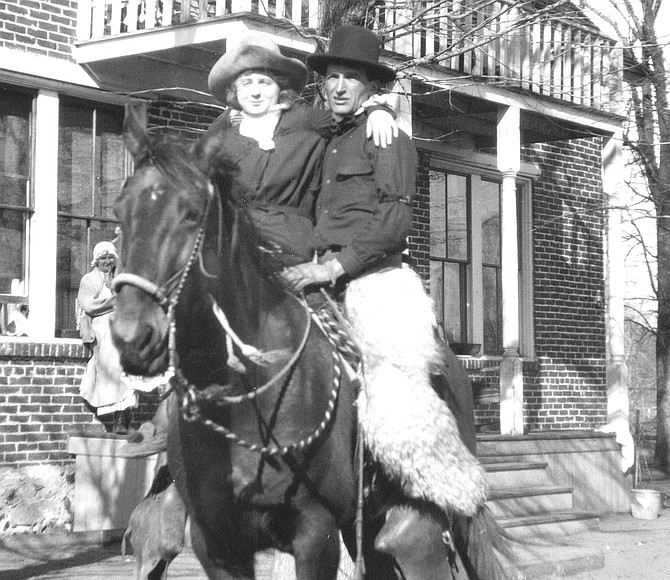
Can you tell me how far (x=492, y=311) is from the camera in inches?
641

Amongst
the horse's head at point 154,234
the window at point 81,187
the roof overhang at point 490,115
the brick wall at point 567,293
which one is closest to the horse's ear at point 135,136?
the horse's head at point 154,234

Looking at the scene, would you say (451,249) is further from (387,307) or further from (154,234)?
(154,234)

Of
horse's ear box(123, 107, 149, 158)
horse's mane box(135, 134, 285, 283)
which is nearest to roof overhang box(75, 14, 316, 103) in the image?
horse's mane box(135, 134, 285, 283)

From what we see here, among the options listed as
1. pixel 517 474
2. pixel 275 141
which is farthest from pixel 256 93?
pixel 517 474

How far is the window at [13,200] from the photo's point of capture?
10.8 m

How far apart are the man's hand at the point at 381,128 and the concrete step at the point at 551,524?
6070mm

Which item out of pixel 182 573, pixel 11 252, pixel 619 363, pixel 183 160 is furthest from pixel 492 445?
pixel 183 160

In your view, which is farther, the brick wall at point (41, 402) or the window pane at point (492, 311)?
the window pane at point (492, 311)

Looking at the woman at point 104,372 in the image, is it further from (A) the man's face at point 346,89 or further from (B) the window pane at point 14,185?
(A) the man's face at point 346,89

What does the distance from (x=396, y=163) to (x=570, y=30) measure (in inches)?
393

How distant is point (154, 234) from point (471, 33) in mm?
6664

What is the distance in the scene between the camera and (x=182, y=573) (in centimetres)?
886

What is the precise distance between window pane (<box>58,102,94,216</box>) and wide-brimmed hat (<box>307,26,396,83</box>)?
6.23m

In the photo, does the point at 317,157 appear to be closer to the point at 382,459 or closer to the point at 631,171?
the point at 382,459
